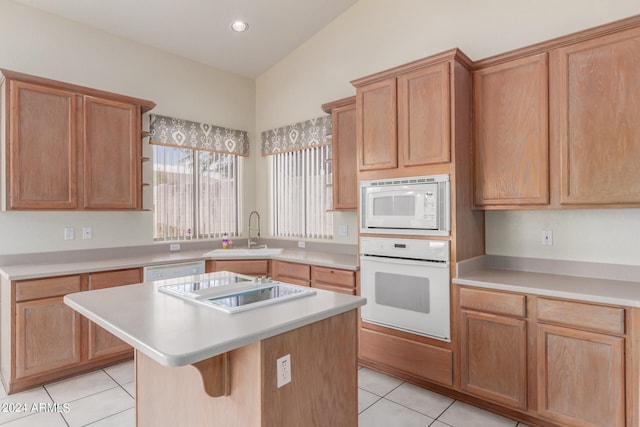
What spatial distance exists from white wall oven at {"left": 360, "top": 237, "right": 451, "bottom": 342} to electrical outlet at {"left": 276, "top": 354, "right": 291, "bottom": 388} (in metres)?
1.53

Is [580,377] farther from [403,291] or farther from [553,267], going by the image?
[403,291]

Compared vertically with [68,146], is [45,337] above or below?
below

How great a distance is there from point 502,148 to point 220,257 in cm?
282

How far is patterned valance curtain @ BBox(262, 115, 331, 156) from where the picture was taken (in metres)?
4.11

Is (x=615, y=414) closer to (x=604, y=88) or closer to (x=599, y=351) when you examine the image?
(x=599, y=351)

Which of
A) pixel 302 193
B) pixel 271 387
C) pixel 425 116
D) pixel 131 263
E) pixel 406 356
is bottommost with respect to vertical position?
pixel 406 356

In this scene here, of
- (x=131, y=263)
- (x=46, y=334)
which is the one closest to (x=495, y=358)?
(x=131, y=263)

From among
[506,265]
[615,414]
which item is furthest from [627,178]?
[615,414]

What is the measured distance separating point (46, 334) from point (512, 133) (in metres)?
3.82

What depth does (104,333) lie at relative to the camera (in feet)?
10.0

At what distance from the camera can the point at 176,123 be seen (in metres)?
4.12

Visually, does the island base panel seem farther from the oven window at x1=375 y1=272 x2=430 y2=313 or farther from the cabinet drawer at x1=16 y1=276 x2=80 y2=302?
the cabinet drawer at x1=16 y1=276 x2=80 y2=302

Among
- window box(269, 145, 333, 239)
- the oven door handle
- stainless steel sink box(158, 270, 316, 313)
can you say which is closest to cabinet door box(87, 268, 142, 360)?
stainless steel sink box(158, 270, 316, 313)

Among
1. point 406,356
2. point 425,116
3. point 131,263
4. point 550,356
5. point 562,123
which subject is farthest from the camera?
point 131,263
